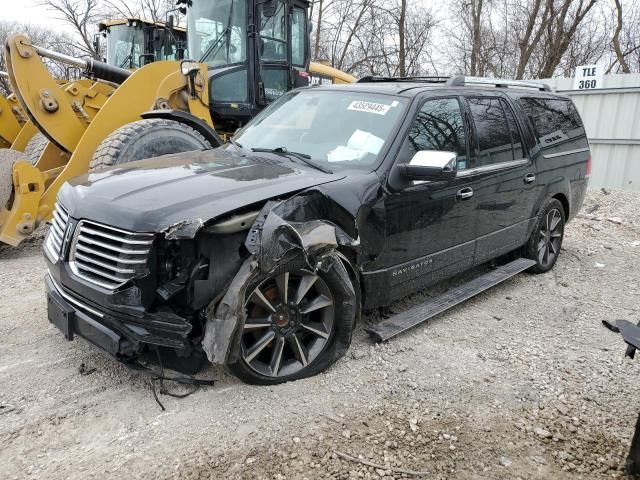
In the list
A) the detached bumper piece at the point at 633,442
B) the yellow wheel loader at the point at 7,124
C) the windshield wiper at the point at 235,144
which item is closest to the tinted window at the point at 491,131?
the windshield wiper at the point at 235,144

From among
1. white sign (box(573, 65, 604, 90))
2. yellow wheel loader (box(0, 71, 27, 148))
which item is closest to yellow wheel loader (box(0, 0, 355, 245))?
yellow wheel loader (box(0, 71, 27, 148))

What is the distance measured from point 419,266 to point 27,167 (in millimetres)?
4482

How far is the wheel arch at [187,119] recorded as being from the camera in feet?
20.0

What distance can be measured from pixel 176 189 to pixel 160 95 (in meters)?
3.96

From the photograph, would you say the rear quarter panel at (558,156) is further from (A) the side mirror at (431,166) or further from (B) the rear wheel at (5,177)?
(B) the rear wheel at (5,177)

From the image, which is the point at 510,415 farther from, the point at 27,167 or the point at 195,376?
the point at 27,167

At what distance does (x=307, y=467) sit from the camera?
106 inches

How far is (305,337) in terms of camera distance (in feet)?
11.6

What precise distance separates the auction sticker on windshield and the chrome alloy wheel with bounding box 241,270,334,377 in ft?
4.90

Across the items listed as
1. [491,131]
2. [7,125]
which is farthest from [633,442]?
[7,125]

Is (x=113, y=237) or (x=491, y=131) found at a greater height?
(x=491, y=131)

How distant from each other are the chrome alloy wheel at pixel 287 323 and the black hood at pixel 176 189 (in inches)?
21.5

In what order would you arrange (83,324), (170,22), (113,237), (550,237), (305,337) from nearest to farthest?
(113,237)
(83,324)
(305,337)
(550,237)
(170,22)

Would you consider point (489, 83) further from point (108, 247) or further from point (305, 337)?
point (108, 247)
